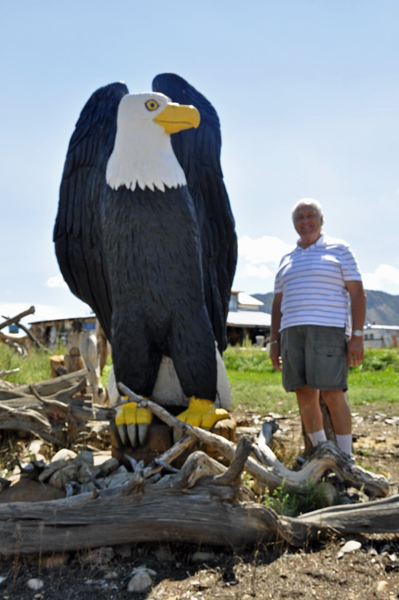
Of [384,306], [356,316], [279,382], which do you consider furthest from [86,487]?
[384,306]

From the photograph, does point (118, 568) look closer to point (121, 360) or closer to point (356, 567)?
point (356, 567)

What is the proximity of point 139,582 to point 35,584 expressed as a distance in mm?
429

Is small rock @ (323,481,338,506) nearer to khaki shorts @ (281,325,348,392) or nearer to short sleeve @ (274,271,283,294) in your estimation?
khaki shorts @ (281,325,348,392)

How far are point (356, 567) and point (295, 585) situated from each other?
0.32 metres

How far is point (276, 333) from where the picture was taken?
322cm

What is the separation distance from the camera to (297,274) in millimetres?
2879

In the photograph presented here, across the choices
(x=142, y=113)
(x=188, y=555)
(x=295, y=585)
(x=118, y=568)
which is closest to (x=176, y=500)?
(x=188, y=555)

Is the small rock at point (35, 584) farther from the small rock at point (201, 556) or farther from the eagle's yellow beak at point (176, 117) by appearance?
the eagle's yellow beak at point (176, 117)

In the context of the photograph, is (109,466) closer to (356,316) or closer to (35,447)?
(35,447)

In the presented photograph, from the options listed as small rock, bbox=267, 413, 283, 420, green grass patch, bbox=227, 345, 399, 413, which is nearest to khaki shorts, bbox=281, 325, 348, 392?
small rock, bbox=267, 413, 283, 420

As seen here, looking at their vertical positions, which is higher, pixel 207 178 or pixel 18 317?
pixel 207 178

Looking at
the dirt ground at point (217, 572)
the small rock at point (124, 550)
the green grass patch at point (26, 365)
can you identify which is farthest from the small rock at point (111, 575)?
the green grass patch at point (26, 365)

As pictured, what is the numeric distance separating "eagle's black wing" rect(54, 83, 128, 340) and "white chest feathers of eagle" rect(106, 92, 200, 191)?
409 mm

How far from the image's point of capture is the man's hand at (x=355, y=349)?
2740 millimetres
